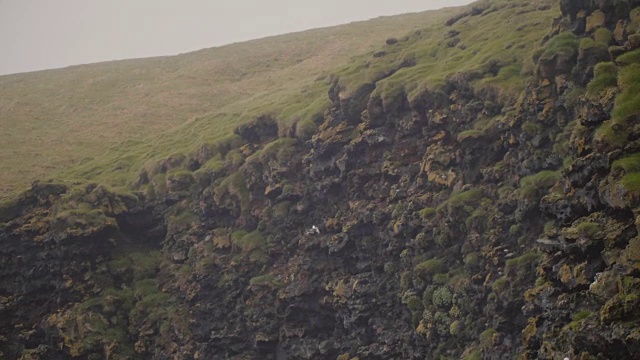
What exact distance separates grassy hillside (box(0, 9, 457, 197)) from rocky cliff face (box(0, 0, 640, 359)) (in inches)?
572

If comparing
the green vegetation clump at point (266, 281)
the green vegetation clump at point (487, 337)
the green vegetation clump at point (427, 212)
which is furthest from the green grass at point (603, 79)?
the green vegetation clump at point (266, 281)

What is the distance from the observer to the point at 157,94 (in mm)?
118250

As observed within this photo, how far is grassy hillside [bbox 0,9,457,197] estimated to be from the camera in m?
84.9

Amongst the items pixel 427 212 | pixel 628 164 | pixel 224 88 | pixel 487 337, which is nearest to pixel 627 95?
pixel 628 164

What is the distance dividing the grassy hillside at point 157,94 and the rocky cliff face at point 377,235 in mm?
14521

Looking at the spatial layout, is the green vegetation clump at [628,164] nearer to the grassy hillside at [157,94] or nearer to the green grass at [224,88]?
the green grass at [224,88]

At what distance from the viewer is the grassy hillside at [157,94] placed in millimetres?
84875

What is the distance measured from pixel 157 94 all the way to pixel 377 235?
8312 cm

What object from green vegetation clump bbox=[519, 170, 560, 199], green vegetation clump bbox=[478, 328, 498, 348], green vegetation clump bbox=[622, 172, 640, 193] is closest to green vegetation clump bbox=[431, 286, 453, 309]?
green vegetation clump bbox=[478, 328, 498, 348]

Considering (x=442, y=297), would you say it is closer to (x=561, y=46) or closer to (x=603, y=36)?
(x=561, y=46)

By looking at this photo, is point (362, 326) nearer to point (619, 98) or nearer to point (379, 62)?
point (619, 98)

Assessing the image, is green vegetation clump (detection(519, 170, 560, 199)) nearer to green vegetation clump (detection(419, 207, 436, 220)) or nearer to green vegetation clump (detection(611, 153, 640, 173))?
green vegetation clump (detection(419, 207, 436, 220))

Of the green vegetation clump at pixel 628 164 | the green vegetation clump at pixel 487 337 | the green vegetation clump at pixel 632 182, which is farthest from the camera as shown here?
the green vegetation clump at pixel 487 337

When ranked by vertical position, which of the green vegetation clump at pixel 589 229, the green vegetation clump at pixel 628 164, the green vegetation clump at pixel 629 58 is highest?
the green vegetation clump at pixel 629 58
